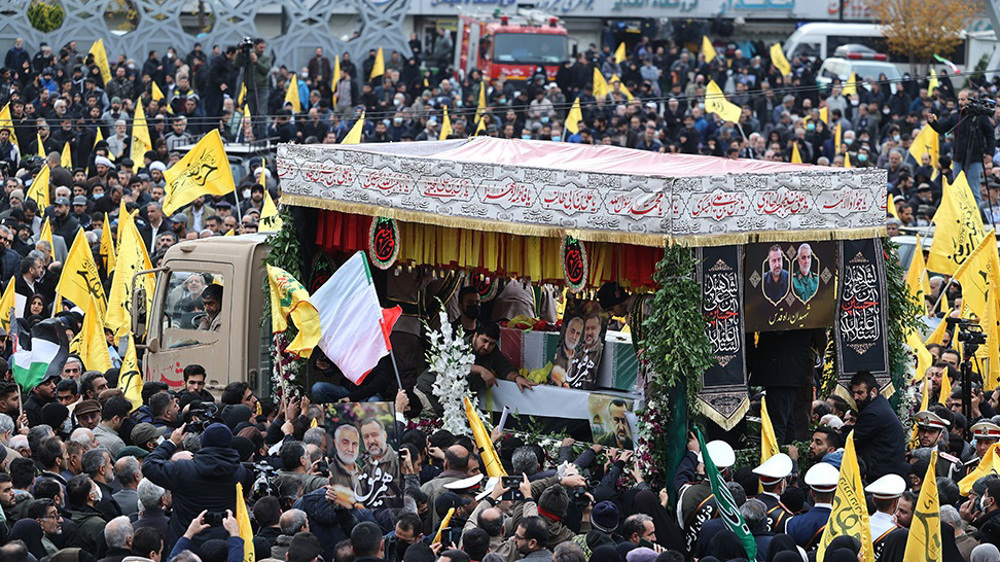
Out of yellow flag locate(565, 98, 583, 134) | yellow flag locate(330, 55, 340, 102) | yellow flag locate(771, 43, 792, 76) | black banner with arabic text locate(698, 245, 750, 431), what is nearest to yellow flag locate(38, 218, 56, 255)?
black banner with arabic text locate(698, 245, 750, 431)

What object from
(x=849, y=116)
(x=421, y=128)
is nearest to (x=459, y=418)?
(x=421, y=128)

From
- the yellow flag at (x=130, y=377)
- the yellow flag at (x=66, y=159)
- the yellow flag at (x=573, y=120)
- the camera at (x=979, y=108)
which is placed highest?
the camera at (x=979, y=108)

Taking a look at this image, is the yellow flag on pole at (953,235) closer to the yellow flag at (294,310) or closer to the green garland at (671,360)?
the green garland at (671,360)

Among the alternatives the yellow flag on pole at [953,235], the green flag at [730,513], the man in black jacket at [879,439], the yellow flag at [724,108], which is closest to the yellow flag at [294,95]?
the yellow flag at [724,108]

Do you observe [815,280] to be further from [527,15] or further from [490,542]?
[527,15]

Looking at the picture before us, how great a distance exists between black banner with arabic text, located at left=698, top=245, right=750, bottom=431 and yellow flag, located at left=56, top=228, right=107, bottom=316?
6.42 meters

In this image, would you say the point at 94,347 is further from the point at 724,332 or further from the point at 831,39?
the point at 831,39

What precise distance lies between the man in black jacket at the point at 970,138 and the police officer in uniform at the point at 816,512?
12.1 metres

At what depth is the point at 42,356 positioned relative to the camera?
1318 centimetres

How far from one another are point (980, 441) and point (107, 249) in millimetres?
9743

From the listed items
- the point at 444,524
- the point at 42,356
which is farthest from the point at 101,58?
the point at 444,524

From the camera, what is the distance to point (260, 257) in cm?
1455

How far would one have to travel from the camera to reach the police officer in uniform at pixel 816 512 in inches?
384

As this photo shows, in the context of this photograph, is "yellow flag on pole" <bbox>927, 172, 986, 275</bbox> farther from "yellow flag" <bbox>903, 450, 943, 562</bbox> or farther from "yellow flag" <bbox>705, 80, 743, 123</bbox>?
"yellow flag" <bbox>705, 80, 743, 123</bbox>
